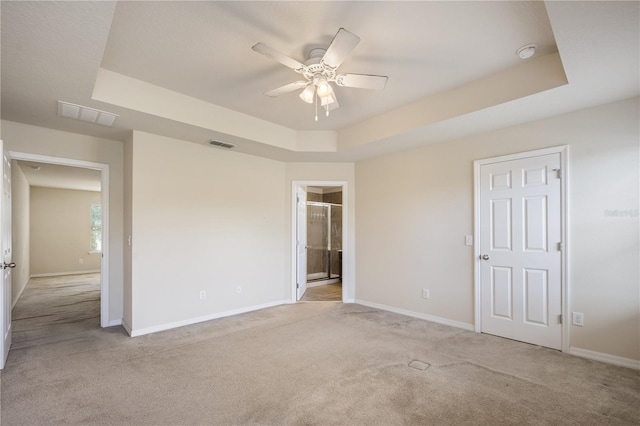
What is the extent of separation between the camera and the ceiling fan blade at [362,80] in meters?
2.50

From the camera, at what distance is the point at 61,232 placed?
8805mm

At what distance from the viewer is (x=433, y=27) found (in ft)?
7.51

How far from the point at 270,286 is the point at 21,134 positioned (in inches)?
145

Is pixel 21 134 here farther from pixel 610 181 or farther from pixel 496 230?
pixel 610 181

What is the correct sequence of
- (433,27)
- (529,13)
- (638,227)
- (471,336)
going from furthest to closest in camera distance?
(471,336) → (638,227) → (433,27) → (529,13)

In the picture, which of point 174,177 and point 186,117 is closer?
point 186,117

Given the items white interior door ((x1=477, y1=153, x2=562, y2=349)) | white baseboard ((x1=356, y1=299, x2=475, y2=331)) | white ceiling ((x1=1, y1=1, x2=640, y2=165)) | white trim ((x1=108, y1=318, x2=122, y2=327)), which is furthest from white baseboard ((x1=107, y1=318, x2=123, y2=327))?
white interior door ((x1=477, y1=153, x2=562, y2=349))

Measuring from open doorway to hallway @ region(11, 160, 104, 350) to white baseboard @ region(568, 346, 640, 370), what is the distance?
5499 mm

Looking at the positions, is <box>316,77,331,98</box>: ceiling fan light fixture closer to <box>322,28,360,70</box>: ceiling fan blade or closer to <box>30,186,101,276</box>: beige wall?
<box>322,28,360,70</box>: ceiling fan blade

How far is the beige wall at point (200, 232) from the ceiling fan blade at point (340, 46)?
2679 millimetres

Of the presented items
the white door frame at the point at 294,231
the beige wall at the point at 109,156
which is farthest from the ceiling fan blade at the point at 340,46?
the beige wall at the point at 109,156

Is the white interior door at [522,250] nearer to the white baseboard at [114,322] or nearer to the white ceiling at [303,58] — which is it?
the white ceiling at [303,58]

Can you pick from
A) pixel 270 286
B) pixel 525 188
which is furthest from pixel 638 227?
pixel 270 286

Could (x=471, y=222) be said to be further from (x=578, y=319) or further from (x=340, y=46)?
(x=340, y=46)
